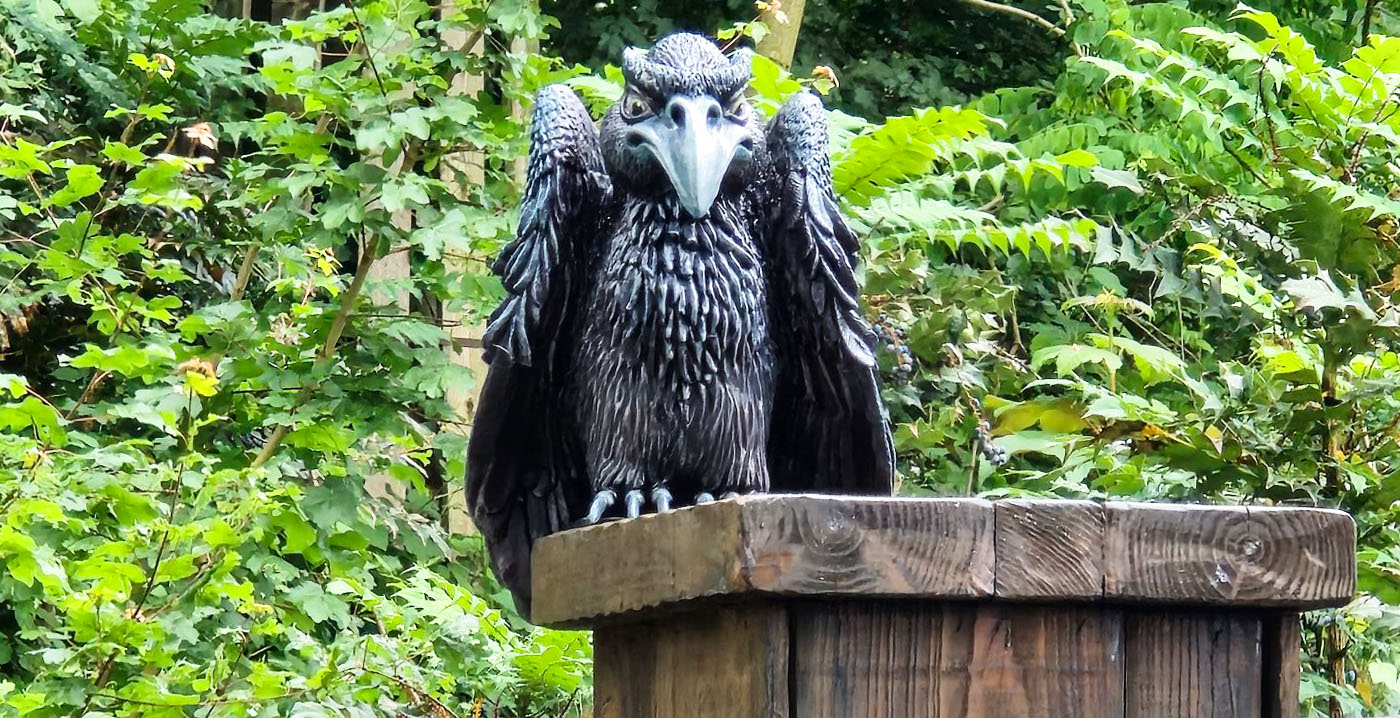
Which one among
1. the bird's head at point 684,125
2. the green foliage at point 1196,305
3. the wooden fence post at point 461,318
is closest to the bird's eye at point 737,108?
the bird's head at point 684,125

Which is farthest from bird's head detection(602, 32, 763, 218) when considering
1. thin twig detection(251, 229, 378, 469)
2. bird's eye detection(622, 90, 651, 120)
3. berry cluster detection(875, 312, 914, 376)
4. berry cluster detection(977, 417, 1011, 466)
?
thin twig detection(251, 229, 378, 469)

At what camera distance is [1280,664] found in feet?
5.63

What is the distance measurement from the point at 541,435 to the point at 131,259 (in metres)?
3.84

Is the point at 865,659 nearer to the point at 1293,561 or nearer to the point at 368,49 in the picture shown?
the point at 1293,561

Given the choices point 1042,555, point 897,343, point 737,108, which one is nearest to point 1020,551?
point 1042,555

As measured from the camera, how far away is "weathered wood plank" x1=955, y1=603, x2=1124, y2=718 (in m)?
1.68

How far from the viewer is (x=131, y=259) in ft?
19.5

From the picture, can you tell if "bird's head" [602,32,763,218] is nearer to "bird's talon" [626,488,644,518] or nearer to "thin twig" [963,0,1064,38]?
"bird's talon" [626,488,644,518]

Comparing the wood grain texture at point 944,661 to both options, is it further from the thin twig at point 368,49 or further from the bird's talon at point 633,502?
the thin twig at point 368,49

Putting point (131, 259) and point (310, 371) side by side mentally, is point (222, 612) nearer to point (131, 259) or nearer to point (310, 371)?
point (310, 371)

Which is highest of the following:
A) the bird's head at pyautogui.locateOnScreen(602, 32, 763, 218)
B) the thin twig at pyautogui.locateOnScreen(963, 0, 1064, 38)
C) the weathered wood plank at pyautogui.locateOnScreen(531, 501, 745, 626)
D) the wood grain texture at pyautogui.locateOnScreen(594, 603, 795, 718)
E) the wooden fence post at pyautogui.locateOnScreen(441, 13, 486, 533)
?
the thin twig at pyautogui.locateOnScreen(963, 0, 1064, 38)

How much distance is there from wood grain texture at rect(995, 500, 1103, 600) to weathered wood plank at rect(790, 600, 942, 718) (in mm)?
95

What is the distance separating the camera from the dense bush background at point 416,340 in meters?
3.62

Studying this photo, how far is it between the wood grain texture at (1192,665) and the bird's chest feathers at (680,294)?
93cm
